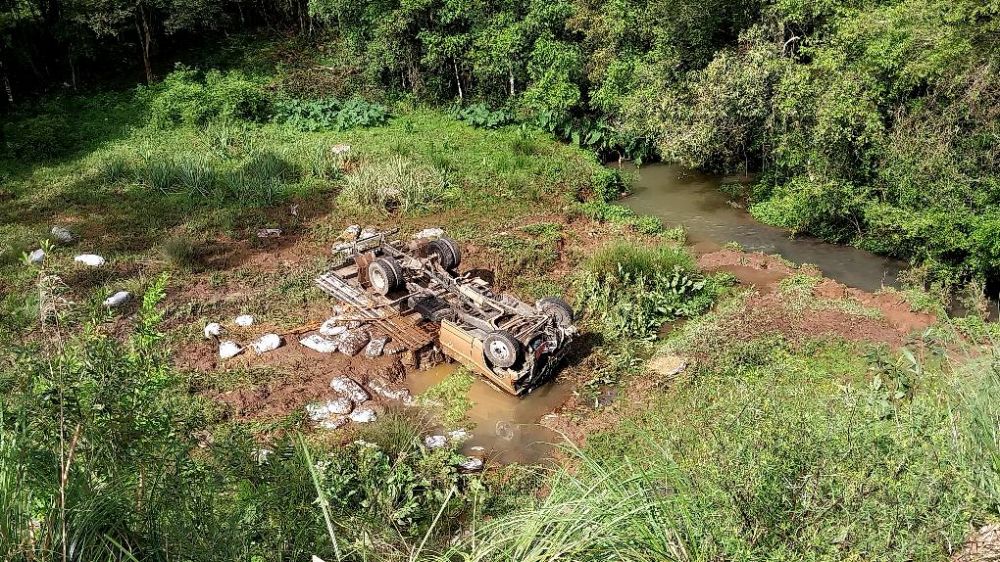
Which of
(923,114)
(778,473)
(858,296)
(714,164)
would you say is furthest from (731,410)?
(714,164)

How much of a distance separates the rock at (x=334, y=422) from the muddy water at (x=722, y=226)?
26.4ft

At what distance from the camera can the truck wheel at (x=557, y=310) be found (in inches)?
376

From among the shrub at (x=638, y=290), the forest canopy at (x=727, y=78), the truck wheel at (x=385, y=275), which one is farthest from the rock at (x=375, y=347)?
the forest canopy at (x=727, y=78)

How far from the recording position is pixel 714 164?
57.6 ft

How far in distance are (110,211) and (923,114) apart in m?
15.8

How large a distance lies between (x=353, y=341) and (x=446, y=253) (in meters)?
2.18

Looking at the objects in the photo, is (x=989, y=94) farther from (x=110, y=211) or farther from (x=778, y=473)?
(x=110, y=211)

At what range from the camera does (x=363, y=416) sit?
8.93 meters

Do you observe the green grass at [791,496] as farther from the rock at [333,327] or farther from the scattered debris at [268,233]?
the scattered debris at [268,233]

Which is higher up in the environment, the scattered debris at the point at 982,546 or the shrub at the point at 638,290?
the scattered debris at the point at 982,546

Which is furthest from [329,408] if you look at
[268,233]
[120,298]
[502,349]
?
[268,233]

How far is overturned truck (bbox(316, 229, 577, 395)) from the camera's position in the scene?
9.01 meters

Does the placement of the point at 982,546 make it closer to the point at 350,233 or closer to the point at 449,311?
the point at 449,311

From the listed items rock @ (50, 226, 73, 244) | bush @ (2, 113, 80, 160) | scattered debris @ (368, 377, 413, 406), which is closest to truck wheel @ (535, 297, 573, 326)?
scattered debris @ (368, 377, 413, 406)
